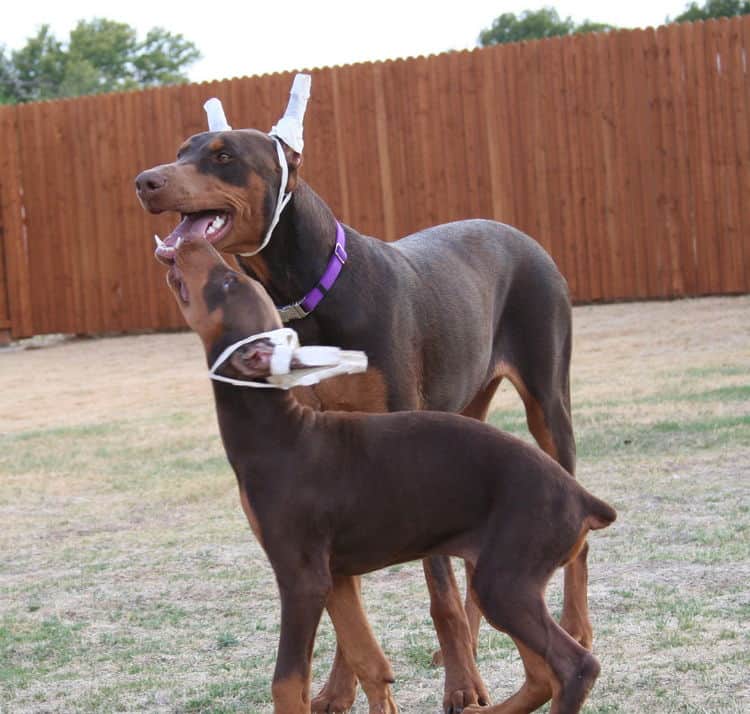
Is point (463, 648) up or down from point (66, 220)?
down

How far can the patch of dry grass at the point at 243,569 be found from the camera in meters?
5.41

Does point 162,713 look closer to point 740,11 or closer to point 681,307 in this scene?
point 681,307

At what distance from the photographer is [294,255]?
540cm

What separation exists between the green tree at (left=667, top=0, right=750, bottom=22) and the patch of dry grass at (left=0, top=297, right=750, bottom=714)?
30739mm

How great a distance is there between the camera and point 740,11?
4181 cm

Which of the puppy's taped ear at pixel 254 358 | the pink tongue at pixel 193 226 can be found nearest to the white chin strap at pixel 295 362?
the puppy's taped ear at pixel 254 358

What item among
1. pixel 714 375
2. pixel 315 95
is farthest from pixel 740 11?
pixel 714 375

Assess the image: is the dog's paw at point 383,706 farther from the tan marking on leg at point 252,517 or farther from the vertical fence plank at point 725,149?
the vertical fence plank at point 725,149

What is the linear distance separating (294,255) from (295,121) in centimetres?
55

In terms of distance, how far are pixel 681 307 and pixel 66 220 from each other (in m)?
8.94

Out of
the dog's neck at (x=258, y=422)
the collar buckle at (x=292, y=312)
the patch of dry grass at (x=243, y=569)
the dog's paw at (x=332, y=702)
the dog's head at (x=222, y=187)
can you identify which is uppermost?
the dog's head at (x=222, y=187)

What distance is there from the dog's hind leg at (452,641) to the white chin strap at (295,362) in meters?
1.20

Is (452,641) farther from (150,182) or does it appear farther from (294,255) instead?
(150,182)

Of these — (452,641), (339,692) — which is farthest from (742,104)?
(339,692)
